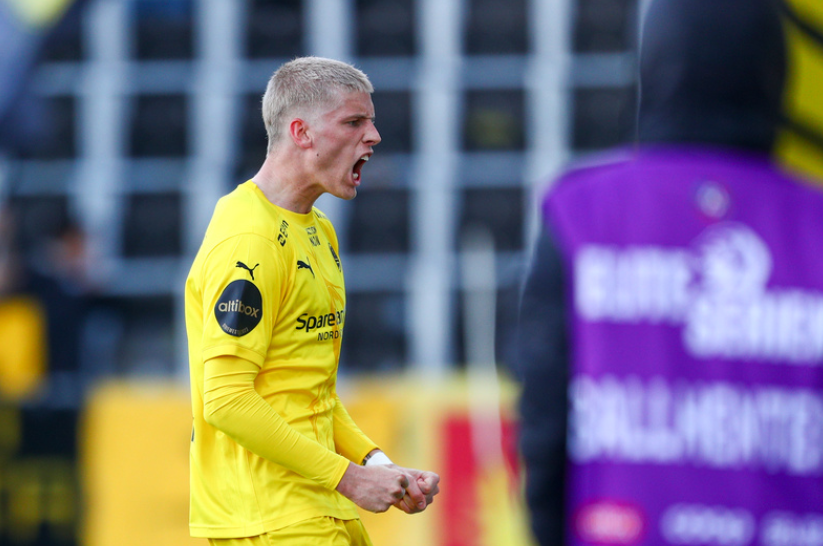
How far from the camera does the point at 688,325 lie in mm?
1813

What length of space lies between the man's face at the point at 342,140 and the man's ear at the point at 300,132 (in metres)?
0.02

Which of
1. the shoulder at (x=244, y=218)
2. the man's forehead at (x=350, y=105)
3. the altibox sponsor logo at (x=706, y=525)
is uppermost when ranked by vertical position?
the man's forehead at (x=350, y=105)

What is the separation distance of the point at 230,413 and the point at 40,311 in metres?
5.65

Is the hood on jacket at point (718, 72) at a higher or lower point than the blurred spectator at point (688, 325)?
higher

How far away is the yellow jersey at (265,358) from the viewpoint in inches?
103

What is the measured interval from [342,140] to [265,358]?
55cm

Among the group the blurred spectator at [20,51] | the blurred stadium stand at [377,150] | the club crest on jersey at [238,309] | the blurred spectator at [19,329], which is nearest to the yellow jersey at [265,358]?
the club crest on jersey at [238,309]

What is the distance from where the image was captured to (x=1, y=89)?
28.5 feet

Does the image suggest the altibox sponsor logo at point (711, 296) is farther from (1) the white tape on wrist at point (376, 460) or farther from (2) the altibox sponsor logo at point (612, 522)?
(1) the white tape on wrist at point (376, 460)

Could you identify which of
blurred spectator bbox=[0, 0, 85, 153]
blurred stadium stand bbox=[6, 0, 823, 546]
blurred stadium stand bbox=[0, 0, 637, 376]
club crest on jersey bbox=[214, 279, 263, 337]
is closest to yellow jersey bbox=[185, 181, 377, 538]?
club crest on jersey bbox=[214, 279, 263, 337]

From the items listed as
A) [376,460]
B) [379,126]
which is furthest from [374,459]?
[379,126]

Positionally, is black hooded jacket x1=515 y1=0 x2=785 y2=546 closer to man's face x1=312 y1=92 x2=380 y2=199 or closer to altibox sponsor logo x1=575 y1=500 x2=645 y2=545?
altibox sponsor logo x1=575 y1=500 x2=645 y2=545

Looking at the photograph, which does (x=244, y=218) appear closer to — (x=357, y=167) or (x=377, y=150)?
(x=357, y=167)

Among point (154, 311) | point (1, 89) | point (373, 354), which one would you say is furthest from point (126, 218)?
point (373, 354)
